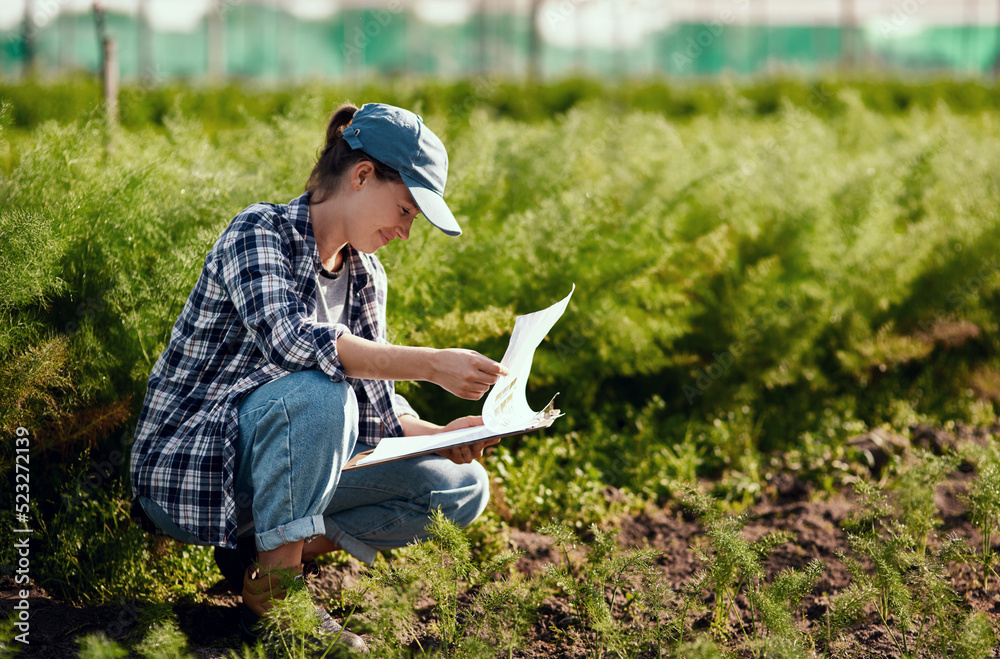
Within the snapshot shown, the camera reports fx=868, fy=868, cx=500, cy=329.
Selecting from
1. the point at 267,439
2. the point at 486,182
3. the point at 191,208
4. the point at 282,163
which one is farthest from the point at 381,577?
the point at 486,182

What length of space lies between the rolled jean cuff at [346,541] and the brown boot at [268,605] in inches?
8.8

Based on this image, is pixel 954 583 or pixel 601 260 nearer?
pixel 954 583

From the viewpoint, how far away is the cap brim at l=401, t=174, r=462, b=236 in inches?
77.7

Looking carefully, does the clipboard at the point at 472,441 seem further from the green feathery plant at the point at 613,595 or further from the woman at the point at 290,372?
→ the green feathery plant at the point at 613,595

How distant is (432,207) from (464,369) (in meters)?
0.40

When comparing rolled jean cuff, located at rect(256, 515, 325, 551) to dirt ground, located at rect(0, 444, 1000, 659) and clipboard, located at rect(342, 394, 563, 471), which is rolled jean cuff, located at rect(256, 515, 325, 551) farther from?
dirt ground, located at rect(0, 444, 1000, 659)

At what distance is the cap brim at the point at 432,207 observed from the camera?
1.97 meters

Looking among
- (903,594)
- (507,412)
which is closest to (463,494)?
(507,412)

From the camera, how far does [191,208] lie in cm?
265

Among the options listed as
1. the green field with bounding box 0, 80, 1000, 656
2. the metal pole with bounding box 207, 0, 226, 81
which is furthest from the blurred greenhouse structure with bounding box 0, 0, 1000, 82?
the green field with bounding box 0, 80, 1000, 656

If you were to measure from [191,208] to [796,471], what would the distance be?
2499 millimetres

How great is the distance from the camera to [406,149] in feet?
6.54

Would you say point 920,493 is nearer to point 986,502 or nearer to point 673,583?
point 986,502

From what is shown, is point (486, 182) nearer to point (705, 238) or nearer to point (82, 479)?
point (705, 238)
